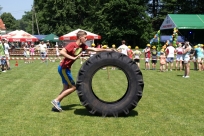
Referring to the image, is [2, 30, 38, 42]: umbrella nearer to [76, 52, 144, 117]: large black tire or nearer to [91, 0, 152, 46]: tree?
[91, 0, 152, 46]: tree

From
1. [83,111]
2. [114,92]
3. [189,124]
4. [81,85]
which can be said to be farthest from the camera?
[114,92]

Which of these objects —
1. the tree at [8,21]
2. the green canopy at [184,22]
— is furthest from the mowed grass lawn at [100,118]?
the tree at [8,21]

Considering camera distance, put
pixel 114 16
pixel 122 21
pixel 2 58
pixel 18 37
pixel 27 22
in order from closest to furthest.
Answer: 1. pixel 2 58
2. pixel 18 37
3. pixel 114 16
4. pixel 122 21
5. pixel 27 22

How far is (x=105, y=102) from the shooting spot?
6480mm

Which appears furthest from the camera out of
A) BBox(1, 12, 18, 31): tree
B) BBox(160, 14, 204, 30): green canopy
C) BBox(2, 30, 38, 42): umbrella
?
BBox(1, 12, 18, 31): tree

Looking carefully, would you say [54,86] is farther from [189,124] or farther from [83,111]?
[189,124]

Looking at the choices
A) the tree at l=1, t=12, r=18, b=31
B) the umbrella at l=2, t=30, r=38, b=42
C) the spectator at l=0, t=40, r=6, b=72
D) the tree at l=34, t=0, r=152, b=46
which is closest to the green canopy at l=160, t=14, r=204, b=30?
the umbrella at l=2, t=30, r=38, b=42

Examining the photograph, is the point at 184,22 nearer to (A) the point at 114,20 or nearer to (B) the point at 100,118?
(A) the point at 114,20

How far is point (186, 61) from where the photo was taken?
14.2 m

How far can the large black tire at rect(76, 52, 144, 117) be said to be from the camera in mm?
6418

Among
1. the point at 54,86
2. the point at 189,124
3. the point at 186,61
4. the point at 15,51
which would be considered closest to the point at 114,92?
the point at 54,86

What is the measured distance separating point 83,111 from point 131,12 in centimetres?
4245

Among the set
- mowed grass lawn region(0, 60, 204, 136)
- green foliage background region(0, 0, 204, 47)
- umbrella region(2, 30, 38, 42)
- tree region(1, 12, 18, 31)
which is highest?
tree region(1, 12, 18, 31)

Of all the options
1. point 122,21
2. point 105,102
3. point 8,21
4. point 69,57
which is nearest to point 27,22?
point 8,21
